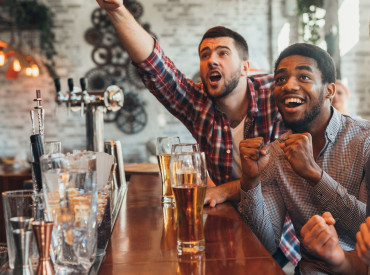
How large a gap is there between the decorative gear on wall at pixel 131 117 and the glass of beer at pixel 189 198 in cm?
528

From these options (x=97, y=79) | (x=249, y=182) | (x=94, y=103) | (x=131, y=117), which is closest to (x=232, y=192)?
(x=249, y=182)

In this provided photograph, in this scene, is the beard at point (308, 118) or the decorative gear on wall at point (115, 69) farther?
the decorative gear on wall at point (115, 69)

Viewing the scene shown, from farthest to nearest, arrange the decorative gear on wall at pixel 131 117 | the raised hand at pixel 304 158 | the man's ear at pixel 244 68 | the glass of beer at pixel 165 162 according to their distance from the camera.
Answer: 1. the decorative gear on wall at pixel 131 117
2. the man's ear at pixel 244 68
3. the glass of beer at pixel 165 162
4. the raised hand at pixel 304 158

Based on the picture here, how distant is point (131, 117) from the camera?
6.28 m

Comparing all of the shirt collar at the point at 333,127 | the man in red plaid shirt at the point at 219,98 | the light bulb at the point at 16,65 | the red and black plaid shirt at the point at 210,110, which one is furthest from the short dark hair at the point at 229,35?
the light bulb at the point at 16,65

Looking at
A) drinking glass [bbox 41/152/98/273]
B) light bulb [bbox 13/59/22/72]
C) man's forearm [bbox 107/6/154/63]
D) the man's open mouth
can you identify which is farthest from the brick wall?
drinking glass [bbox 41/152/98/273]

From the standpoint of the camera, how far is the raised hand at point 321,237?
1.10 meters

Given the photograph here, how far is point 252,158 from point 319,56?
0.53 m

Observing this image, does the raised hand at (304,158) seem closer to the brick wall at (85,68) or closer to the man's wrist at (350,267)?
the man's wrist at (350,267)

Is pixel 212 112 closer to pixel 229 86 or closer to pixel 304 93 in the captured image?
pixel 229 86

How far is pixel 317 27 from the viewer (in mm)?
5211

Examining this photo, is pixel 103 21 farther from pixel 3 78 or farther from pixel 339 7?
pixel 339 7

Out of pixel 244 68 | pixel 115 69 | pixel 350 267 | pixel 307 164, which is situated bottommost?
pixel 350 267

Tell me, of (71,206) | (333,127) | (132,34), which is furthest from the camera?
(132,34)
